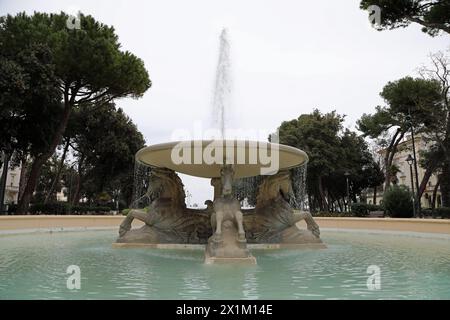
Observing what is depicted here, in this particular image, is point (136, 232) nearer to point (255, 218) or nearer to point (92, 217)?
point (255, 218)

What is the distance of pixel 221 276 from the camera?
15.8ft

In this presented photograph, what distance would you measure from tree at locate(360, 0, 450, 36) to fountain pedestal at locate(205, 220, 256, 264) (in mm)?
Result: 16466

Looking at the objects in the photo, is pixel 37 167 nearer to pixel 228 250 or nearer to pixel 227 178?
pixel 227 178

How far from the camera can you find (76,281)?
171 inches

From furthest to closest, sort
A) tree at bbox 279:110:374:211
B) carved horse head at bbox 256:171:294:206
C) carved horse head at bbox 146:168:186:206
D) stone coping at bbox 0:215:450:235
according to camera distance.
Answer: tree at bbox 279:110:374:211 → stone coping at bbox 0:215:450:235 → carved horse head at bbox 256:171:294:206 → carved horse head at bbox 146:168:186:206

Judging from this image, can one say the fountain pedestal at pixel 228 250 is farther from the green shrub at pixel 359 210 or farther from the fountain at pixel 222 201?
the green shrub at pixel 359 210

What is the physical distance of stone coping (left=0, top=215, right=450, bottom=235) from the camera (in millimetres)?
12203

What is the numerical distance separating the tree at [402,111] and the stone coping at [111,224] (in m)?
11.6

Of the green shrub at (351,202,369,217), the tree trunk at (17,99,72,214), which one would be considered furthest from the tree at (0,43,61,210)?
→ the green shrub at (351,202,369,217)

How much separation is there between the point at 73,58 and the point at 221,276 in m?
18.9

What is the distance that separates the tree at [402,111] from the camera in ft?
84.2

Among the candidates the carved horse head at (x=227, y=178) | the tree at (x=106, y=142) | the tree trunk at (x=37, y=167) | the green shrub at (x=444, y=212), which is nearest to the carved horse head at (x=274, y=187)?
the carved horse head at (x=227, y=178)

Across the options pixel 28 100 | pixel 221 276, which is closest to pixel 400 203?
pixel 221 276

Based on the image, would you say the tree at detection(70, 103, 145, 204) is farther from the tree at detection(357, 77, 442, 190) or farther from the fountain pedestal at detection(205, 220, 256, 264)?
the fountain pedestal at detection(205, 220, 256, 264)
